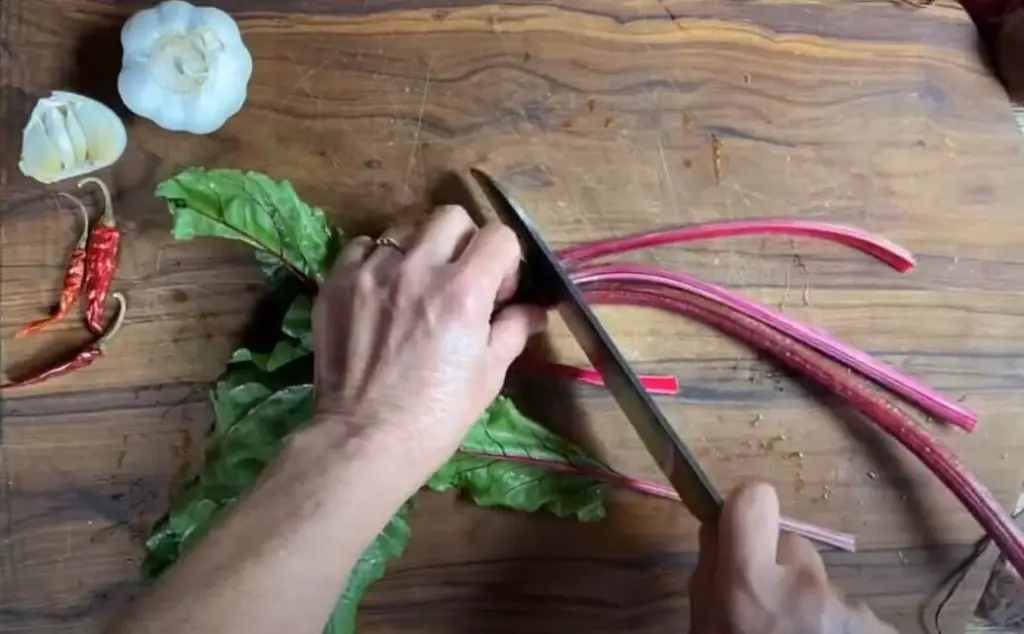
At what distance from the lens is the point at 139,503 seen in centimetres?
109

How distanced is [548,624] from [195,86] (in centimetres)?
63

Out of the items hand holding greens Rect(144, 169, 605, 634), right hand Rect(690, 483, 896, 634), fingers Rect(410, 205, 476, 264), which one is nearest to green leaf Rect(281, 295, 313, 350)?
hand holding greens Rect(144, 169, 605, 634)

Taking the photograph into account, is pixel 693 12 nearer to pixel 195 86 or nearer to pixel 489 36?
pixel 489 36

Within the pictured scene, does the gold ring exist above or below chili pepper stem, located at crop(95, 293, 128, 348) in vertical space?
above

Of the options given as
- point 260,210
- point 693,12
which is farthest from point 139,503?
point 693,12

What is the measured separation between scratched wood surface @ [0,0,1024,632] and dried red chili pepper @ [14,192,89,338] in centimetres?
1

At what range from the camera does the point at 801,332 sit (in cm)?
115

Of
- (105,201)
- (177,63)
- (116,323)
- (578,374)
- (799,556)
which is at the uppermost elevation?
(177,63)

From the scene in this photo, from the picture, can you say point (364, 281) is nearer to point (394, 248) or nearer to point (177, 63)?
point (394, 248)

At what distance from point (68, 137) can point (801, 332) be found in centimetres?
74

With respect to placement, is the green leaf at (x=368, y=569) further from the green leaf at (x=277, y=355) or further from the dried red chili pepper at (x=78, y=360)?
the dried red chili pepper at (x=78, y=360)

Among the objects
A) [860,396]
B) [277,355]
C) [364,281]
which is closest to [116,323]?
[277,355]

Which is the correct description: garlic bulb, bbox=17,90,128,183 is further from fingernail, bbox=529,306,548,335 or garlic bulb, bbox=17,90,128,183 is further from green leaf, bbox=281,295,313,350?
fingernail, bbox=529,306,548,335

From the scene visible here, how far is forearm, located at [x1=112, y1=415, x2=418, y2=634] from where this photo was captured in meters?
0.75
